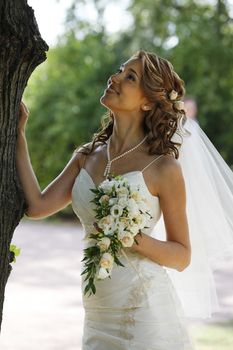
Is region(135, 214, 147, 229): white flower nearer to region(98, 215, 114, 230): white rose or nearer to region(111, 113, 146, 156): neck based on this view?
region(98, 215, 114, 230): white rose

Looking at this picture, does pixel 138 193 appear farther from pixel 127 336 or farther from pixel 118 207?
pixel 127 336

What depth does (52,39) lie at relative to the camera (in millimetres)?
20188

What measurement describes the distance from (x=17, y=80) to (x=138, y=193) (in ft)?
2.22

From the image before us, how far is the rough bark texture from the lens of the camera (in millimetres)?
3039

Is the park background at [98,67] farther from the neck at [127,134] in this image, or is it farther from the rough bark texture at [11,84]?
the rough bark texture at [11,84]

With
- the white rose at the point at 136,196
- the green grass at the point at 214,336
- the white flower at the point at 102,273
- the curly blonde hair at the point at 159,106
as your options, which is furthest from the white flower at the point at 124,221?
the green grass at the point at 214,336

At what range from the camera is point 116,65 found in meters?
19.2

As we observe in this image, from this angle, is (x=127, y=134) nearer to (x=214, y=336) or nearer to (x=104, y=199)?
(x=104, y=199)

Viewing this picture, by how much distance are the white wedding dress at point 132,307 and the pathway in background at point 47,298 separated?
144 inches

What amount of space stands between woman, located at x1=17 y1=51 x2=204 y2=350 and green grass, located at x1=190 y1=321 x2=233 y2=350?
11.6 feet

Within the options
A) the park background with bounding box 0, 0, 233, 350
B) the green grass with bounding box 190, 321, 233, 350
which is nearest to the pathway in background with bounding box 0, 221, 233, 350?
the green grass with bounding box 190, 321, 233, 350

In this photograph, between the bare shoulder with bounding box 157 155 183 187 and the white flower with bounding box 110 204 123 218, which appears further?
the bare shoulder with bounding box 157 155 183 187

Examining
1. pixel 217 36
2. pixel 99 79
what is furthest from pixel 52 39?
pixel 217 36

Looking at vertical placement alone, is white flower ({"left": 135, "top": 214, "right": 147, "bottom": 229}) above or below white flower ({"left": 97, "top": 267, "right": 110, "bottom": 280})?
above
